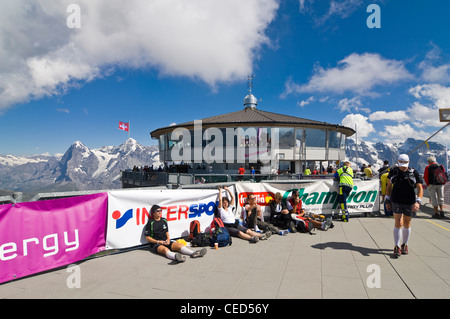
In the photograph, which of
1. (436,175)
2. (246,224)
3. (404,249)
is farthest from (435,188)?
(246,224)

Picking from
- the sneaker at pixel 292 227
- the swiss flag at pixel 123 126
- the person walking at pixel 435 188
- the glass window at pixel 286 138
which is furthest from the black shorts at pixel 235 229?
the swiss flag at pixel 123 126

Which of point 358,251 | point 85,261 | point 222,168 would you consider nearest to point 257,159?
point 222,168

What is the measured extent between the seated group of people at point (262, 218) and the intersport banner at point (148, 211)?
20.2 inches

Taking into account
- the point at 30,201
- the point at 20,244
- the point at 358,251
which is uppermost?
the point at 30,201

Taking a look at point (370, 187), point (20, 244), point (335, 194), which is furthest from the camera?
point (370, 187)

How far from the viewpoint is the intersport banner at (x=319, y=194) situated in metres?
8.07

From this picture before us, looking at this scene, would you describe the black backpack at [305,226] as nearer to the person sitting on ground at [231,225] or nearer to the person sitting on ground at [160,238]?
the person sitting on ground at [231,225]

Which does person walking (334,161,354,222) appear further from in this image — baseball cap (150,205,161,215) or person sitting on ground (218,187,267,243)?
baseball cap (150,205,161,215)

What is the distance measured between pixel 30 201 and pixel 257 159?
72.8ft

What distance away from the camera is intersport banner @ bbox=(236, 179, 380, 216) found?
807cm

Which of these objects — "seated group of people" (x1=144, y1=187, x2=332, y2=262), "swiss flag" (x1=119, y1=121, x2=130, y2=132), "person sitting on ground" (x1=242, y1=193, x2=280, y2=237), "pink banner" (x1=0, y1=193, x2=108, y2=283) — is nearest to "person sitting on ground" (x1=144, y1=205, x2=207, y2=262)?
"seated group of people" (x1=144, y1=187, x2=332, y2=262)

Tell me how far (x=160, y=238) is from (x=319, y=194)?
6115 mm
